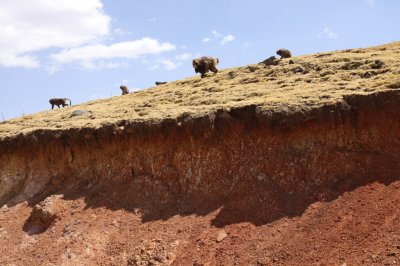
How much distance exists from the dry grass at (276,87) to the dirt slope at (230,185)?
13cm

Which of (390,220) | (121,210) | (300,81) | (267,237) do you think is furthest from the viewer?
(300,81)

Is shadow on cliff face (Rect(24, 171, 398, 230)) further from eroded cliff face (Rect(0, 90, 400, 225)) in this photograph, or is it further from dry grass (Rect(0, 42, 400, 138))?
dry grass (Rect(0, 42, 400, 138))

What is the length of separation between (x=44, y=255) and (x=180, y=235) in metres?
4.67

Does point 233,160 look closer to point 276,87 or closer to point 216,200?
point 216,200

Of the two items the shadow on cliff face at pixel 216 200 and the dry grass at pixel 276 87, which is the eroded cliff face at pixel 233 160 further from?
the dry grass at pixel 276 87

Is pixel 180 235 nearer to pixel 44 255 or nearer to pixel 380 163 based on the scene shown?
pixel 44 255

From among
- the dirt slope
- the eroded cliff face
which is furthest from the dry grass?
the eroded cliff face

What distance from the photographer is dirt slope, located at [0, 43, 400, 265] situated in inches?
448

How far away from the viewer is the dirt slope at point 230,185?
448 inches

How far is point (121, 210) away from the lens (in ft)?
49.5

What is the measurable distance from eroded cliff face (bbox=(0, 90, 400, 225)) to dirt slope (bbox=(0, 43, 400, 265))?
0.12 feet

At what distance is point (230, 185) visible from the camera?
1402 cm

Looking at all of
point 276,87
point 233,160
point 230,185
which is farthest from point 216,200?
point 276,87

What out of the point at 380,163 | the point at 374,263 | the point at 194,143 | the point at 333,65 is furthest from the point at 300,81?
the point at 374,263
